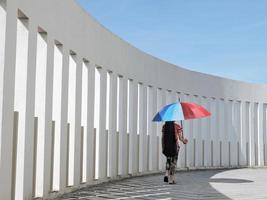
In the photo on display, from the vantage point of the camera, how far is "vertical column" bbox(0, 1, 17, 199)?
27.1 ft

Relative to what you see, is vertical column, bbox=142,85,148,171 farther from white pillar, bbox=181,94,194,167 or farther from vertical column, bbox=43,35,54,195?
vertical column, bbox=43,35,54,195

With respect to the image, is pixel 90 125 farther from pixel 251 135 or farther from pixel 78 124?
pixel 251 135

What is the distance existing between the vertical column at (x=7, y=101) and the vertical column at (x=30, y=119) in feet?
2.72

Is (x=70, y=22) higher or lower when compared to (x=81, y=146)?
higher

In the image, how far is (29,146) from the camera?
965 cm

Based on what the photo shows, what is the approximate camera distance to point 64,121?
1185cm

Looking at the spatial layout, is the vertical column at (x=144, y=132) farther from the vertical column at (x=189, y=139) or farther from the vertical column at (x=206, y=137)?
the vertical column at (x=206, y=137)

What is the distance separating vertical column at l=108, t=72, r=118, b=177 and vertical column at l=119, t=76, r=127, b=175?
1.73 feet

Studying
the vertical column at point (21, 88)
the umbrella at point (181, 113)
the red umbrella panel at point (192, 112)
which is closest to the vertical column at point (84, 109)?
the umbrella at point (181, 113)

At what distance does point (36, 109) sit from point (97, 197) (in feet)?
6.75

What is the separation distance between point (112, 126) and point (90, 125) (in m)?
1.99

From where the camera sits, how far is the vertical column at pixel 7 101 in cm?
827

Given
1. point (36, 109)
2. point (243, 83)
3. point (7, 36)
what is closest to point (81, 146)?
point (36, 109)

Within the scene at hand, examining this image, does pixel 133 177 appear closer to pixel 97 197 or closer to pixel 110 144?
pixel 110 144
